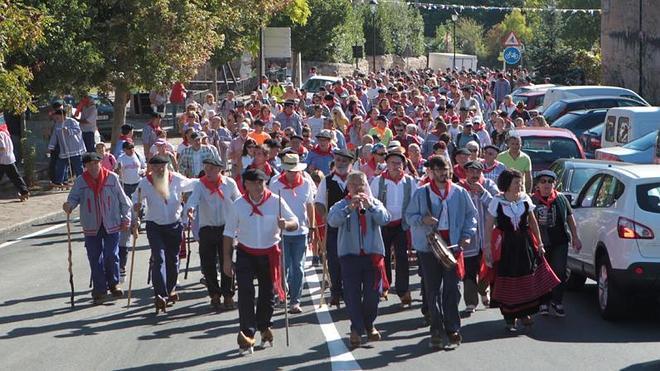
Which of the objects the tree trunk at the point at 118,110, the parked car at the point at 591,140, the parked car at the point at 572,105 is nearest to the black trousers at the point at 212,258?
the parked car at the point at 591,140

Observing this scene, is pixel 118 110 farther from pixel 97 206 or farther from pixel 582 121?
pixel 97 206

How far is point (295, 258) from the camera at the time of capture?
1316 cm

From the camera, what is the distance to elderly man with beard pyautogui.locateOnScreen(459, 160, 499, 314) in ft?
43.1

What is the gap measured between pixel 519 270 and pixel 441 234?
0.99 meters

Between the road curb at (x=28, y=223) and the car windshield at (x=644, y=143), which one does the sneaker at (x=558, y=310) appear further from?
the road curb at (x=28, y=223)

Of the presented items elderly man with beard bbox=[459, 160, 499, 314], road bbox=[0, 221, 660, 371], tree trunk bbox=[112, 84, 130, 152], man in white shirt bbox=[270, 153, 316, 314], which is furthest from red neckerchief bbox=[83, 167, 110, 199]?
tree trunk bbox=[112, 84, 130, 152]

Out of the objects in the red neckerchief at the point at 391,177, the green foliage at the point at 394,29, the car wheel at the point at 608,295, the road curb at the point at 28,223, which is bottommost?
the road curb at the point at 28,223

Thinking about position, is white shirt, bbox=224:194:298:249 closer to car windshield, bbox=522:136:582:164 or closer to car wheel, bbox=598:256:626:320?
car wheel, bbox=598:256:626:320

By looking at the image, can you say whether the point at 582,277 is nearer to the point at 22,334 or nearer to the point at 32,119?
the point at 22,334

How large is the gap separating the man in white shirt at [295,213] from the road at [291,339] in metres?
0.38

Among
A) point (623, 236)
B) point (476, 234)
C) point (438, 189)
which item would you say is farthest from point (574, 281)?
point (438, 189)

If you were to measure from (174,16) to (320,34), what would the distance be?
36.6m

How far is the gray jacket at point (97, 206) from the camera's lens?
46.6 ft

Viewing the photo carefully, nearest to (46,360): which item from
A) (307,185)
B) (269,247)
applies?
Answer: (269,247)
